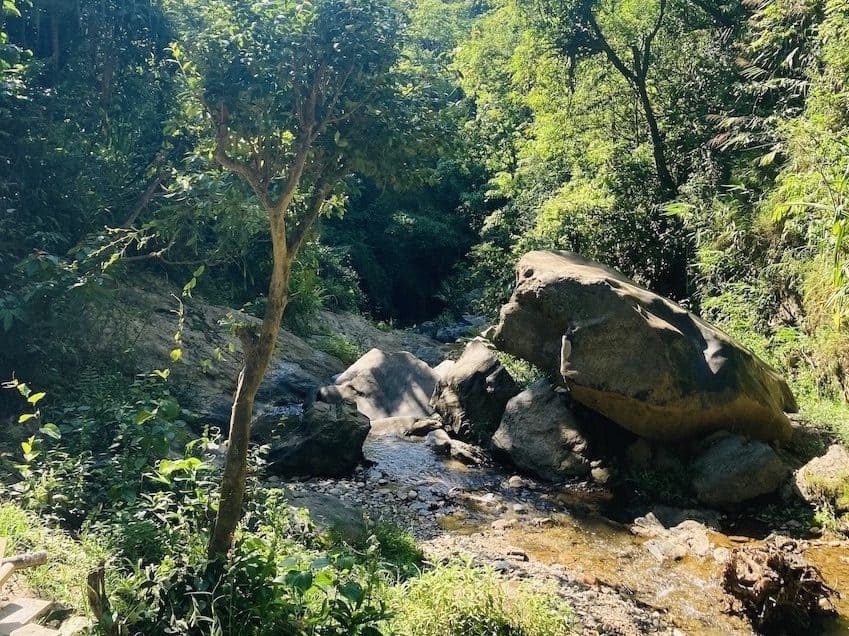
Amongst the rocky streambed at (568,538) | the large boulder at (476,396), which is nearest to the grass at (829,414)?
the rocky streambed at (568,538)

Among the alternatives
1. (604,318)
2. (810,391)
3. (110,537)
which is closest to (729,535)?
(604,318)

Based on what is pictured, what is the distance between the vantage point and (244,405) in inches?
147

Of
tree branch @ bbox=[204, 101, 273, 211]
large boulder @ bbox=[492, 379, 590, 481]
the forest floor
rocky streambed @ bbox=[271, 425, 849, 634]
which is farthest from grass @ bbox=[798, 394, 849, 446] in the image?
tree branch @ bbox=[204, 101, 273, 211]

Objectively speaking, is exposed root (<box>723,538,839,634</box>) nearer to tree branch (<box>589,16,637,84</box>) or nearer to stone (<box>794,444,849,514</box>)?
stone (<box>794,444,849,514</box>)

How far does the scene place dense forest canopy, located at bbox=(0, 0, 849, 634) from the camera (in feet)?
13.4

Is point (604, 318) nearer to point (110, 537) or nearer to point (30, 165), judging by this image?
point (110, 537)

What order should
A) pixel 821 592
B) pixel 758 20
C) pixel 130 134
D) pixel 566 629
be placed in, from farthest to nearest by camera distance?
1. pixel 758 20
2. pixel 130 134
3. pixel 821 592
4. pixel 566 629

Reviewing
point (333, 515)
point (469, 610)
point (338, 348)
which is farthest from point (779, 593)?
point (338, 348)

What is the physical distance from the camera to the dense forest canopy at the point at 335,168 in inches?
161

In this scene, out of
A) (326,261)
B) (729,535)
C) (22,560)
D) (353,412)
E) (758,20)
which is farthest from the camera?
(326,261)

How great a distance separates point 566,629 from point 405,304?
782 inches

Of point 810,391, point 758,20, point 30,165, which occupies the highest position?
point 758,20

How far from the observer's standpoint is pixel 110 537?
4.03m

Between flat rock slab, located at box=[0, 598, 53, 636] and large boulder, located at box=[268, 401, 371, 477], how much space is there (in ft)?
14.5
